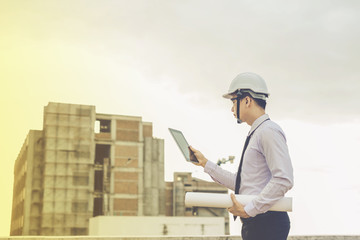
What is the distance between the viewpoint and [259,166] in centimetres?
291

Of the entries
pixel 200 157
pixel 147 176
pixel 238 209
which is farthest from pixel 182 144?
pixel 147 176

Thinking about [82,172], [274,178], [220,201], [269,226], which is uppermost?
[82,172]

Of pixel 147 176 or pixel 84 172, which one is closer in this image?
pixel 84 172

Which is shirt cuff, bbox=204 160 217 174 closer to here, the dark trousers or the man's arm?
the man's arm

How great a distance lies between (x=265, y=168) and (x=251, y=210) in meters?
0.28

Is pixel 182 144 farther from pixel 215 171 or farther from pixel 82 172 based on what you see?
pixel 82 172

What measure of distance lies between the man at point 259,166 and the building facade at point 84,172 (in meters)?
59.9

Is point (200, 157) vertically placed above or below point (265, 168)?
above

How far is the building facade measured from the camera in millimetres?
61688

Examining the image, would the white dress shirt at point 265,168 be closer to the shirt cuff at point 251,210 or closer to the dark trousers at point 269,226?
the shirt cuff at point 251,210

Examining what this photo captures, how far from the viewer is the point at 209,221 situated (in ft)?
210

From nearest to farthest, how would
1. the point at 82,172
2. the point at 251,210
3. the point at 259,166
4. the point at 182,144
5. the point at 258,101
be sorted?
the point at 251,210
the point at 259,166
the point at 258,101
the point at 182,144
the point at 82,172

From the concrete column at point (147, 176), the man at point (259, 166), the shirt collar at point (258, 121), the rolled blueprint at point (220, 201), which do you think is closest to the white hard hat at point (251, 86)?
the man at point (259, 166)

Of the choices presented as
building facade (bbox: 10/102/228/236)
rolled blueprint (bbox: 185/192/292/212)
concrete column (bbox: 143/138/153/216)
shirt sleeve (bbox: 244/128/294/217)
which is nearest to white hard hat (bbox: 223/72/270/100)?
shirt sleeve (bbox: 244/128/294/217)
